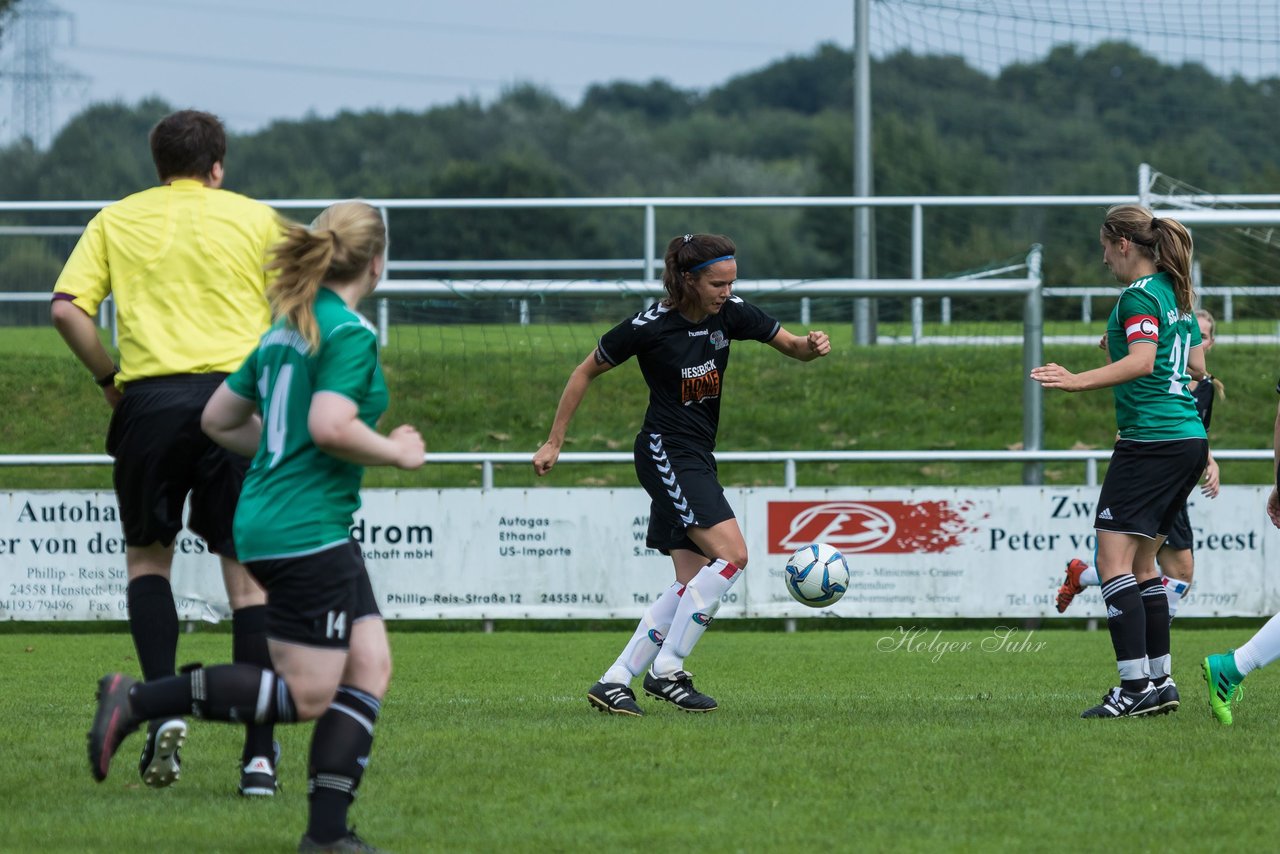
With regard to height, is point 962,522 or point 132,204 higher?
point 132,204

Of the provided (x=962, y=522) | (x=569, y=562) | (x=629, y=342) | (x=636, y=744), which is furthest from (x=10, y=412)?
(x=636, y=744)

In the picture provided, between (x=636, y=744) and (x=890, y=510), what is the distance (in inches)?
223

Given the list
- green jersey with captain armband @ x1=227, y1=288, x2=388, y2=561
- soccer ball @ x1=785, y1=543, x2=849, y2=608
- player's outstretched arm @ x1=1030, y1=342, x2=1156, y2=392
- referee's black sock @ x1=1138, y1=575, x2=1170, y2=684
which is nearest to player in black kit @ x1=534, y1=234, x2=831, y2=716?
soccer ball @ x1=785, y1=543, x2=849, y2=608

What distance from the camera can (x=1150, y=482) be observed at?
6297 millimetres

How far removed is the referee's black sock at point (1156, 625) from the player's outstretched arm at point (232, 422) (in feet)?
12.7

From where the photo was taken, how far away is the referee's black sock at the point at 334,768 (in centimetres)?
388

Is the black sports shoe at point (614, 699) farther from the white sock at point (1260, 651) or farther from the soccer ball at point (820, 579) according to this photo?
the white sock at point (1260, 651)

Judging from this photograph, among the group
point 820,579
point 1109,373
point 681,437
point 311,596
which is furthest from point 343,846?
point 820,579

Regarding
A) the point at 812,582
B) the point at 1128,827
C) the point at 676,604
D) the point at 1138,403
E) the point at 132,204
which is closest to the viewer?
the point at 1128,827

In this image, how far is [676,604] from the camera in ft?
22.6

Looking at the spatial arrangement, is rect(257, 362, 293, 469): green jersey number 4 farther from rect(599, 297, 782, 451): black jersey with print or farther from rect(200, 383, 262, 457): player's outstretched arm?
rect(599, 297, 782, 451): black jersey with print

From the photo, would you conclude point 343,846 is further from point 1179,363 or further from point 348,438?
point 1179,363

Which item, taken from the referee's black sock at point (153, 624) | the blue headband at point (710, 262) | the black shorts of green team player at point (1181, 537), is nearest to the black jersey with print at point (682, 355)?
the blue headband at point (710, 262)

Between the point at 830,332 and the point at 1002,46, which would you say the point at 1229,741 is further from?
the point at 1002,46
